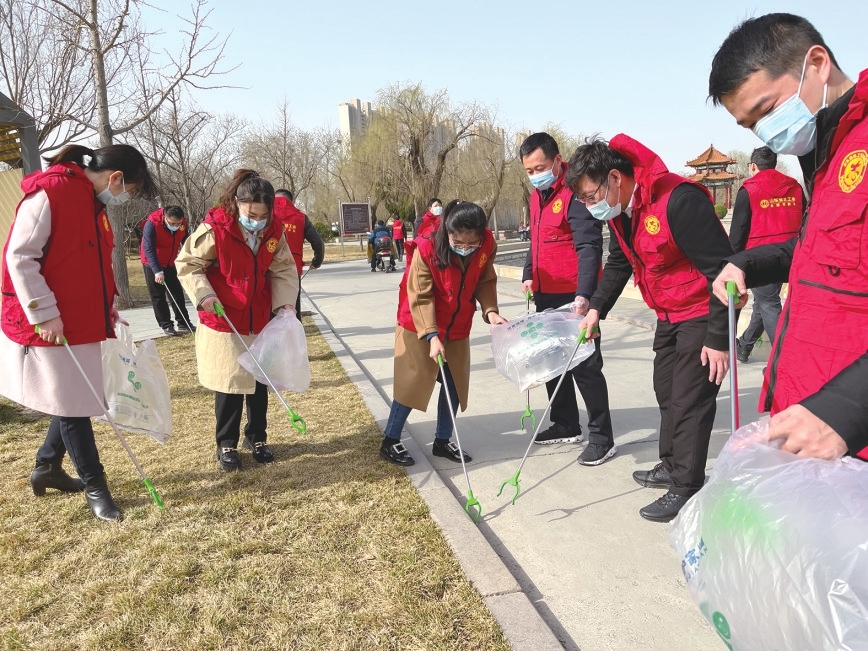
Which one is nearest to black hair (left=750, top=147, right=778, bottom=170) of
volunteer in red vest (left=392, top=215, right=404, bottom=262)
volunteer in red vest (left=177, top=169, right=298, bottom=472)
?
volunteer in red vest (left=177, top=169, right=298, bottom=472)

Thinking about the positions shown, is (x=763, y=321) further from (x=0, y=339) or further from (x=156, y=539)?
(x=0, y=339)

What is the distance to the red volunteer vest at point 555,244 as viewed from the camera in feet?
12.7

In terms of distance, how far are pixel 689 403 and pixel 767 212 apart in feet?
9.39

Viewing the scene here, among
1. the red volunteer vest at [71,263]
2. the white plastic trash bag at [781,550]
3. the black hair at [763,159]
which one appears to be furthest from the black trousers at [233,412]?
the black hair at [763,159]

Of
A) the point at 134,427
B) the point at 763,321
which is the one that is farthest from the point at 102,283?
the point at 763,321

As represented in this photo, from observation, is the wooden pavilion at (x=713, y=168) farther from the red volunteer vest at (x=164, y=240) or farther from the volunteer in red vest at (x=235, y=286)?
the volunteer in red vest at (x=235, y=286)

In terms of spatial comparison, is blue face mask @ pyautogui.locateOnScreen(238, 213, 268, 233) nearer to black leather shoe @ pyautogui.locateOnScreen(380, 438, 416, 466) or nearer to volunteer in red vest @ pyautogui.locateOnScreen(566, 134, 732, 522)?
black leather shoe @ pyautogui.locateOnScreen(380, 438, 416, 466)

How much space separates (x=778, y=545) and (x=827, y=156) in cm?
87

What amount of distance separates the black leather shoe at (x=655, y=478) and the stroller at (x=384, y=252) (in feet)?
53.6

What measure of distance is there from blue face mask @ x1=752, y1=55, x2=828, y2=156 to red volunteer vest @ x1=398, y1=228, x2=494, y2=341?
2016 mm

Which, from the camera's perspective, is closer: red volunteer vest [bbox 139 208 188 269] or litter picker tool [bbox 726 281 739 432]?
litter picker tool [bbox 726 281 739 432]

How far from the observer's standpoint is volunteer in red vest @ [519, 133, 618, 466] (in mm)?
3705

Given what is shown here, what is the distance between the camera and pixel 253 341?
3.79 metres

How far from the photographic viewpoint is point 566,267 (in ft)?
12.9
